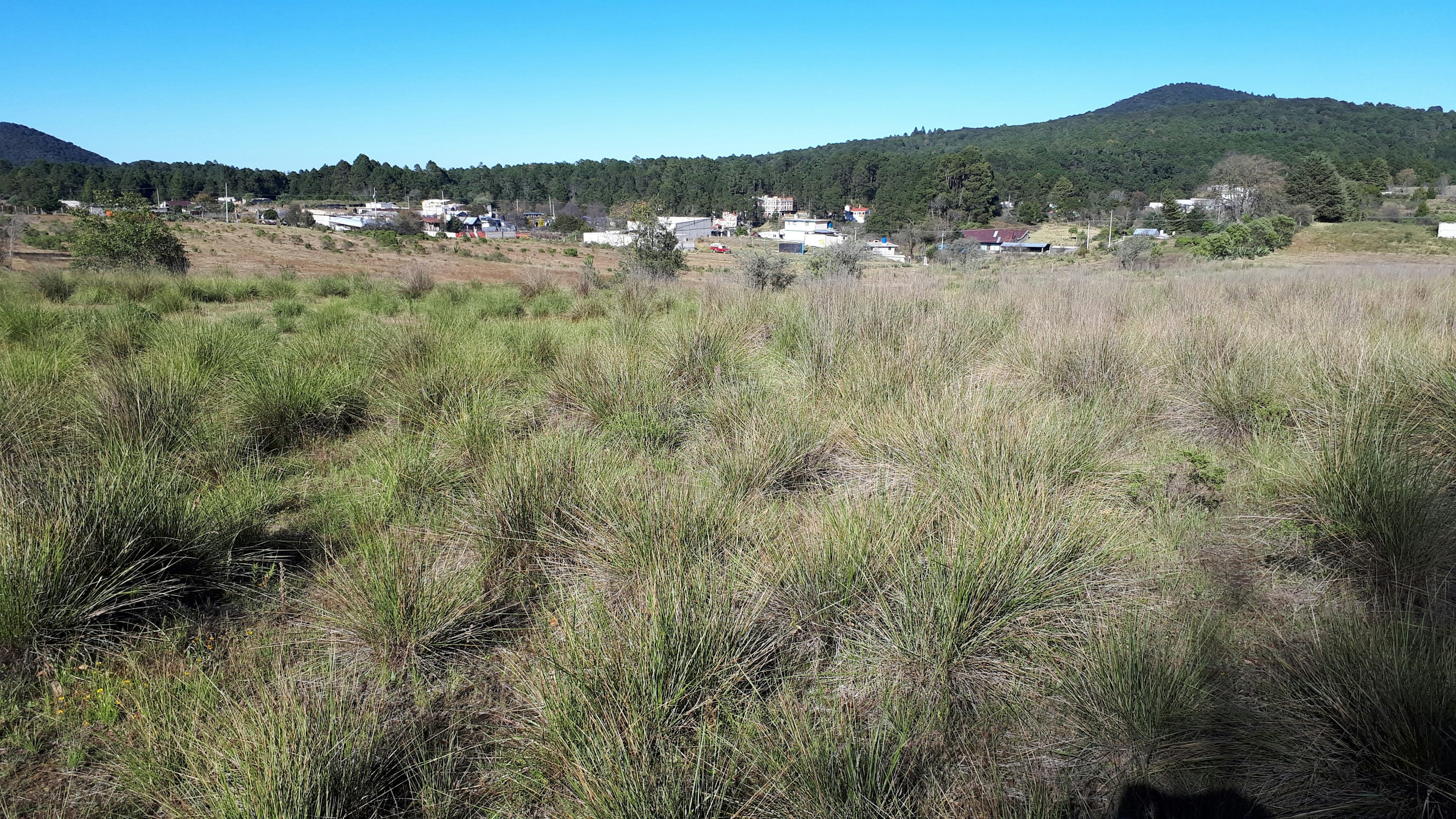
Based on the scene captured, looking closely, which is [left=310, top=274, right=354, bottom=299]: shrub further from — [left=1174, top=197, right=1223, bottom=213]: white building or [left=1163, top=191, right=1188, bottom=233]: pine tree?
[left=1174, top=197, right=1223, bottom=213]: white building

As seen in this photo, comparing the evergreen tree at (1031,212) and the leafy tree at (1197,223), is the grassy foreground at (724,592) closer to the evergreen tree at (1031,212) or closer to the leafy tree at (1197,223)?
the leafy tree at (1197,223)

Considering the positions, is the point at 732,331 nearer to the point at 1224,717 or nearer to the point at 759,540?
the point at 759,540

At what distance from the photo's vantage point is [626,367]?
5.58m

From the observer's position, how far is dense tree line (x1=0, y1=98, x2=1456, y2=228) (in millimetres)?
93438

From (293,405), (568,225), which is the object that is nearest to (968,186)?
(568,225)

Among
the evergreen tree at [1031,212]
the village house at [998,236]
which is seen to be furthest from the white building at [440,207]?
the evergreen tree at [1031,212]

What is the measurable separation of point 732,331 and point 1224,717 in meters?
5.42

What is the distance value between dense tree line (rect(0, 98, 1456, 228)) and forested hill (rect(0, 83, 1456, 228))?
395 millimetres

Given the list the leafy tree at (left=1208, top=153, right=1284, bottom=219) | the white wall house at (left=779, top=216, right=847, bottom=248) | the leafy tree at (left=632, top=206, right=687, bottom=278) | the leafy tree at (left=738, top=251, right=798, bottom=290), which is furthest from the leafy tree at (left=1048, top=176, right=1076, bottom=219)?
the leafy tree at (left=738, top=251, right=798, bottom=290)

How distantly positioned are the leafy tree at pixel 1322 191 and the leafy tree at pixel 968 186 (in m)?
36.1

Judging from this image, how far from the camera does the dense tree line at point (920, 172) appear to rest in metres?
93.4

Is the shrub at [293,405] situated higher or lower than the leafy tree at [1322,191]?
lower

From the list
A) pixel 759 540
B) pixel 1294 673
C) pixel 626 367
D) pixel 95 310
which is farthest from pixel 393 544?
pixel 95 310

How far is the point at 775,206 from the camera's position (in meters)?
123
